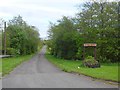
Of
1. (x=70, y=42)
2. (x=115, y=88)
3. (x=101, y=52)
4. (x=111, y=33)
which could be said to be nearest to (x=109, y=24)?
(x=111, y=33)

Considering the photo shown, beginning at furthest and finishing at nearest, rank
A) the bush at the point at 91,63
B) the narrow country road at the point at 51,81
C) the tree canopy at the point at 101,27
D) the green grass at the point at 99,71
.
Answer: the tree canopy at the point at 101,27, the bush at the point at 91,63, the green grass at the point at 99,71, the narrow country road at the point at 51,81

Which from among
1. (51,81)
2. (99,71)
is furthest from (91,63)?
(51,81)

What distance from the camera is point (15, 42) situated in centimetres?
8500

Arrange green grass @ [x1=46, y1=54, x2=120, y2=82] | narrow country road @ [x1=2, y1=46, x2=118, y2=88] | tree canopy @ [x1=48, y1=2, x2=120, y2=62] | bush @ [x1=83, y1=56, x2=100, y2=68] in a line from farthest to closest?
1. tree canopy @ [x1=48, y1=2, x2=120, y2=62]
2. bush @ [x1=83, y1=56, x2=100, y2=68]
3. green grass @ [x1=46, y1=54, x2=120, y2=82]
4. narrow country road @ [x1=2, y1=46, x2=118, y2=88]

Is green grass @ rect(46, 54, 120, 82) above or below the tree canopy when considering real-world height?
below

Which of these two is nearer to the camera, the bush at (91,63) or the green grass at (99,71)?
the green grass at (99,71)

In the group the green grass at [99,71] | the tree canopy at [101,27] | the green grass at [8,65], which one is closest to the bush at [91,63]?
the green grass at [99,71]

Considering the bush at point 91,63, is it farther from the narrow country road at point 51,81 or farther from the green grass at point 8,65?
the narrow country road at point 51,81

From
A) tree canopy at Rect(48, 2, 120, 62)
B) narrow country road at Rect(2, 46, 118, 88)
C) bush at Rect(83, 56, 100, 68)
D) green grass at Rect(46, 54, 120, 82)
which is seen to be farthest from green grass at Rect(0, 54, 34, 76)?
tree canopy at Rect(48, 2, 120, 62)

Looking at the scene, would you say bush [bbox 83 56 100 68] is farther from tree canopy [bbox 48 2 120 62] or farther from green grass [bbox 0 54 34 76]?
tree canopy [bbox 48 2 120 62]

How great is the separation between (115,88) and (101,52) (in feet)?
107

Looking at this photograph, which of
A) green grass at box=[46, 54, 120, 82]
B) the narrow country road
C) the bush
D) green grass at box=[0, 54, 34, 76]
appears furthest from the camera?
the bush

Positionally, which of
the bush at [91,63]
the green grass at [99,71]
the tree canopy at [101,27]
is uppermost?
the tree canopy at [101,27]

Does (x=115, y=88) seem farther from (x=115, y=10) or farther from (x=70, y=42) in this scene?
(x=70, y=42)
